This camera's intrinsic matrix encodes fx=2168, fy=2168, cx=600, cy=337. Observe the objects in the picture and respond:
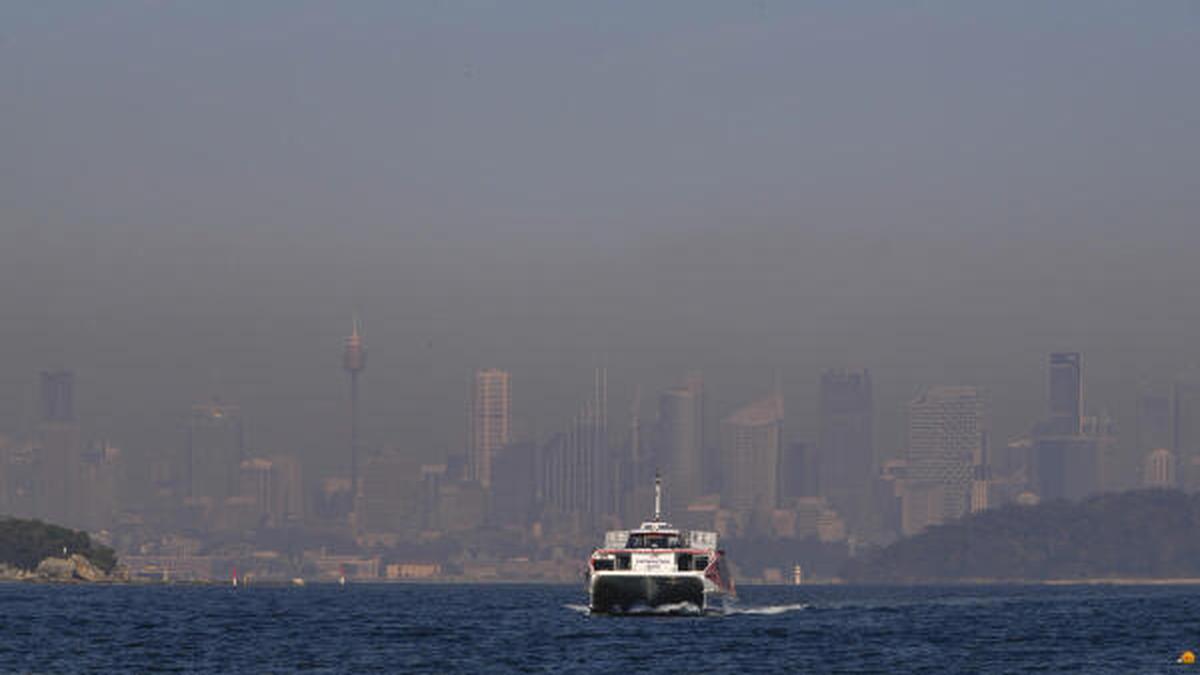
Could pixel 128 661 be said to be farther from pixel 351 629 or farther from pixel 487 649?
pixel 351 629

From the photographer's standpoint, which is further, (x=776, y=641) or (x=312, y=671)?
(x=776, y=641)

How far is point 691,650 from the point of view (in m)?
140

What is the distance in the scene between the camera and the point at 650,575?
17012cm

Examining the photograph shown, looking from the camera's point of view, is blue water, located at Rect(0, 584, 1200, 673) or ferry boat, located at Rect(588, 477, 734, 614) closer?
blue water, located at Rect(0, 584, 1200, 673)

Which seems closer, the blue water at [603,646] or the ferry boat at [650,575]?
the blue water at [603,646]

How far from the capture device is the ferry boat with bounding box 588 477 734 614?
557ft

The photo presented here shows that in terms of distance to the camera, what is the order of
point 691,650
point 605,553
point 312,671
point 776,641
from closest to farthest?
point 312,671, point 691,650, point 776,641, point 605,553

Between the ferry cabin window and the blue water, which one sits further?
the ferry cabin window

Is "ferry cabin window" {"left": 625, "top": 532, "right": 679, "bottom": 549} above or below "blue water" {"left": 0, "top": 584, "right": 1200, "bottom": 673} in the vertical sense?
above

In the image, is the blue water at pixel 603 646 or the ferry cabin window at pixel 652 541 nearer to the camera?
the blue water at pixel 603 646

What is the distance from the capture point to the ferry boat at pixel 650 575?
16962 cm

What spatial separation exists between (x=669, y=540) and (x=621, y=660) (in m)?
45.8

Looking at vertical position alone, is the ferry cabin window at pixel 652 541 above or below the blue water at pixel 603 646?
above

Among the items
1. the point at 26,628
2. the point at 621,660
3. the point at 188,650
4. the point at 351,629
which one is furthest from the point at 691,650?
the point at 26,628
